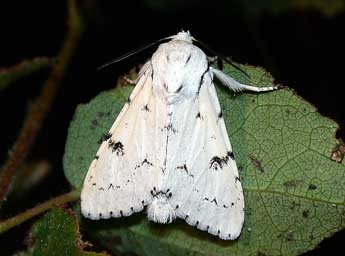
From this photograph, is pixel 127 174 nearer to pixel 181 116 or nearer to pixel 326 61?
pixel 181 116

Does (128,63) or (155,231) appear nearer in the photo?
(155,231)

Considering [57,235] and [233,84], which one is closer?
[57,235]

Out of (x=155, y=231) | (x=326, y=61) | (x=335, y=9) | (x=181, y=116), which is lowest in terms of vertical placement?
(x=155, y=231)

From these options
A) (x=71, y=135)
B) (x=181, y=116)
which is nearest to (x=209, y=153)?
(x=181, y=116)

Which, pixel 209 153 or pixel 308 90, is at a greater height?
pixel 308 90

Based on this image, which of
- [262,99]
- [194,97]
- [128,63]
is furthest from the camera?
[128,63]

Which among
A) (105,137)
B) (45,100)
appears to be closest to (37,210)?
(105,137)

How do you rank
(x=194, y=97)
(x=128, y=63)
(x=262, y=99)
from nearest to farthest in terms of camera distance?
(x=262, y=99) → (x=194, y=97) → (x=128, y=63)

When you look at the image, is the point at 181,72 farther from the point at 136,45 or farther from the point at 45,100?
the point at 136,45
